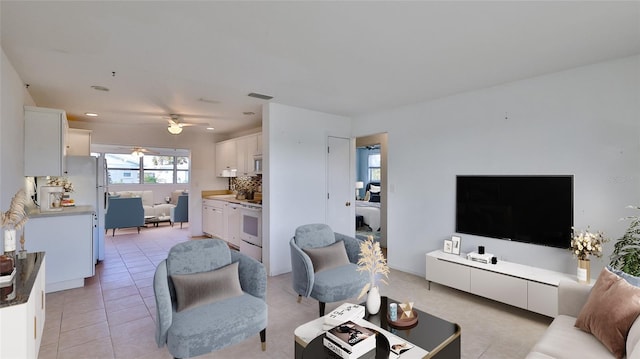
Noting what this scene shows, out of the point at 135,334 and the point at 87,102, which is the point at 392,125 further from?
the point at 87,102

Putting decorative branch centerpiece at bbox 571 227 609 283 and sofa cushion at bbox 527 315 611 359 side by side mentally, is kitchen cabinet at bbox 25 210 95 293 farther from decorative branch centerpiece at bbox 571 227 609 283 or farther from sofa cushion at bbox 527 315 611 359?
decorative branch centerpiece at bbox 571 227 609 283

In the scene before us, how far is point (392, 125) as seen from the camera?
15.4ft

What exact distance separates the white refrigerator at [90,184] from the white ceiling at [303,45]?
1.18m

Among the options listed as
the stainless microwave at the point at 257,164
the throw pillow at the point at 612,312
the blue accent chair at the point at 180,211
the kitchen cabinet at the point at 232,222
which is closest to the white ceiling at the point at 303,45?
the throw pillow at the point at 612,312

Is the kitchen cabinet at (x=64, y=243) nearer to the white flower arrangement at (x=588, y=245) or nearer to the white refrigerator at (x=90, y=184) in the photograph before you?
the white refrigerator at (x=90, y=184)

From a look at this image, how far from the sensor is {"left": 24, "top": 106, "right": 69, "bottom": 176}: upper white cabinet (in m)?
Answer: 3.57

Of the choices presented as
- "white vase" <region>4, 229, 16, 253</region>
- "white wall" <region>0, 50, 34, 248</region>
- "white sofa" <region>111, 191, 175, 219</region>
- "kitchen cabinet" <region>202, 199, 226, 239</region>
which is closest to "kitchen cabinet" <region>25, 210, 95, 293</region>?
"white wall" <region>0, 50, 34, 248</region>

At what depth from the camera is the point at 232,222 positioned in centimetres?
586

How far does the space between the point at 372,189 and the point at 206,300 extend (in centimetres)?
752

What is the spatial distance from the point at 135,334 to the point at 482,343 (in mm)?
3046

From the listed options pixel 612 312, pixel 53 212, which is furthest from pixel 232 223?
pixel 612 312

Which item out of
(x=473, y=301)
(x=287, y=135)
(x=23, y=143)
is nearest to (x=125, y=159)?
(x=23, y=143)

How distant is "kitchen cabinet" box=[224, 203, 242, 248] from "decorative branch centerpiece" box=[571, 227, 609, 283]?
4.77 meters

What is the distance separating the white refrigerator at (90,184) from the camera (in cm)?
473
